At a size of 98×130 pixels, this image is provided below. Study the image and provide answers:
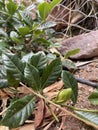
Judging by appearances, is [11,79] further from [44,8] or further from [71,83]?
[44,8]

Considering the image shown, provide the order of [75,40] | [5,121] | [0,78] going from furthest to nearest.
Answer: [75,40] → [0,78] → [5,121]

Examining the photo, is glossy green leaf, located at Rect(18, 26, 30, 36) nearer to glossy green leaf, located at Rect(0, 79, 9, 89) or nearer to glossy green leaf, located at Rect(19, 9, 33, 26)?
glossy green leaf, located at Rect(19, 9, 33, 26)

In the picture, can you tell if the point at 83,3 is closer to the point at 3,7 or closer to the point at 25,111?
the point at 3,7

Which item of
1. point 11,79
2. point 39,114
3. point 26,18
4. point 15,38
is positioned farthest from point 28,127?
point 26,18

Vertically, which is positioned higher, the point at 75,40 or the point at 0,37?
the point at 0,37

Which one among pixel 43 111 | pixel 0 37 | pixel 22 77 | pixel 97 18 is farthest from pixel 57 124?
pixel 97 18

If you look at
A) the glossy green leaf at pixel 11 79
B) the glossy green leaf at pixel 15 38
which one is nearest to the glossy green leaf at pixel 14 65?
the glossy green leaf at pixel 11 79
